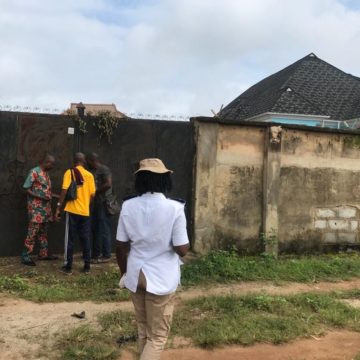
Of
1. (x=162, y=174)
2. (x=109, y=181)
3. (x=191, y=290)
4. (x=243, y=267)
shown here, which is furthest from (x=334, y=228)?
(x=162, y=174)

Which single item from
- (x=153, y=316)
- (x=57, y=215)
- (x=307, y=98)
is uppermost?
(x=307, y=98)

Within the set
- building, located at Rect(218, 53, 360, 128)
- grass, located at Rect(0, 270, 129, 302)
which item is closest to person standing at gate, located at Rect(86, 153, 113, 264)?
grass, located at Rect(0, 270, 129, 302)

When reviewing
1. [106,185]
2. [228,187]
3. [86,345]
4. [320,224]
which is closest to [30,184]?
[106,185]

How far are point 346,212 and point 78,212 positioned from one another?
484 cm

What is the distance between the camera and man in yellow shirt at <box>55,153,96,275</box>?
688cm

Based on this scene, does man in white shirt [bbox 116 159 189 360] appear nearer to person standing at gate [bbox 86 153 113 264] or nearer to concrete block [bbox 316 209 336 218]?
person standing at gate [bbox 86 153 113 264]

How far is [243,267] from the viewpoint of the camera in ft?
24.6

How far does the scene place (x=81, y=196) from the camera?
691 cm

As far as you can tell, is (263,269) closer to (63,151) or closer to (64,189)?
(64,189)

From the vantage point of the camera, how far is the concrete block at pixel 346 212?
29.9ft

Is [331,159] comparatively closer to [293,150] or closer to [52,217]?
[293,150]

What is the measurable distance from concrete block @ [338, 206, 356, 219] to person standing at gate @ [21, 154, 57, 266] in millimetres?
4991

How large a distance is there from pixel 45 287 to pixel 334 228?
16.8 feet

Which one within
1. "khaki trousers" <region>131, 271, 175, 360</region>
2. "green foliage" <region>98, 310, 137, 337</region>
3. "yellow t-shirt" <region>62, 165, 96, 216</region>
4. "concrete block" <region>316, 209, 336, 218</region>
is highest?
"yellow t-shirt" <region>62, 165, 96, 216</region>
